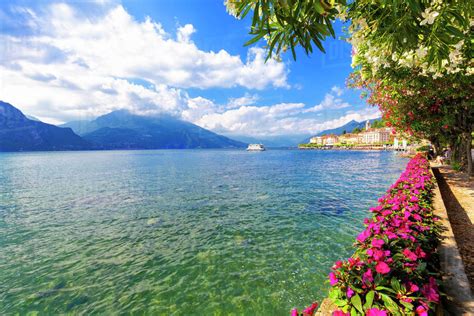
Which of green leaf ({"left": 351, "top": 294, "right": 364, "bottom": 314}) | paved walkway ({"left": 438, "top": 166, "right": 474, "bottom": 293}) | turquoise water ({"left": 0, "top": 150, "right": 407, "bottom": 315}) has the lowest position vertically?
turquoise water ({"left": 0, "top": 150, "right": 407, "bottom": 315})

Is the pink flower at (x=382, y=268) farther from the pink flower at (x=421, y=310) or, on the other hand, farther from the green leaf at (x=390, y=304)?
the pink flower at (x=421, y=310)

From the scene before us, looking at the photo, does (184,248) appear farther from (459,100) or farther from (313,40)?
(459,100)

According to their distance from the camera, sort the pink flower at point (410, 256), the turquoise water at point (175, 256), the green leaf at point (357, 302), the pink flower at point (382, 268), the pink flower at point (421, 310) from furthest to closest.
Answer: the turquoise water at point (175, 256)
the pink flower at point (410, 256)
the pink flower at point (382, 268)
the green leaf at point (357, 302)
the pink flower at point (421, 310)

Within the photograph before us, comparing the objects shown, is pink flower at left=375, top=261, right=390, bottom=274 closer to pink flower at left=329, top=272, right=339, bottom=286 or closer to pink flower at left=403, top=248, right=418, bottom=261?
pink flower at left=329, top=272, right=339, bottom=286

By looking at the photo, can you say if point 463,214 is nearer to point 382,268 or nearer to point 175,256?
point 382,268

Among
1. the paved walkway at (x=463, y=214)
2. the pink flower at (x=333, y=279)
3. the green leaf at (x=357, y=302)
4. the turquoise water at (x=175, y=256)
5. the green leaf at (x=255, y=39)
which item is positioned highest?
the green leaf at (x=255, y=39)

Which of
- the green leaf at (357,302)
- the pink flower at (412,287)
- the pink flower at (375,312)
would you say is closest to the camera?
the pink flower at (375,312)

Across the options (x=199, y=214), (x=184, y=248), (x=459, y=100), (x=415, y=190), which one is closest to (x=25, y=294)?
(x=184, y=248)

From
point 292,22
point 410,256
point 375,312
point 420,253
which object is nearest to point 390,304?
point 375,312

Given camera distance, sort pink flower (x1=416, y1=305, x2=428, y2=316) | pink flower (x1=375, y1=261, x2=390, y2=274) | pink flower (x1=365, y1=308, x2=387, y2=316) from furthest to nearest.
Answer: pink flower (x1=375, y1=261, x2=390, y2=274) < pink flower (x1=416, y1=305, x2=428, y2=316) < pink flower (x1=365, y1=308, x2=387, y2=316)

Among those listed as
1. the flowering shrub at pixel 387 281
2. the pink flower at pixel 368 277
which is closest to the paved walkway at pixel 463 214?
the flowering shrub at pixel 387 281

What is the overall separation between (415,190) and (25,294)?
13800mm

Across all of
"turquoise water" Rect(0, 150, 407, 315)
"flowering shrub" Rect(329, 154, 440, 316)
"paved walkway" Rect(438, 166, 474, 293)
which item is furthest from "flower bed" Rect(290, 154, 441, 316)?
"turquoise water" Rect(0, 150, 407, 315)

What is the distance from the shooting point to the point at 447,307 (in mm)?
3508
